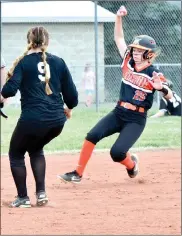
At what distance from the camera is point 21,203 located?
26.2ft

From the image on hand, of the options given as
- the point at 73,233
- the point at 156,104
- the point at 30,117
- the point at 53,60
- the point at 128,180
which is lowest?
the point at 156,104

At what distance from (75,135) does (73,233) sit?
28.4 feet

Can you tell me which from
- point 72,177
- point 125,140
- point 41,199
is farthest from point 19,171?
point 125,140

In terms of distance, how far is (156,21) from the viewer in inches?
755

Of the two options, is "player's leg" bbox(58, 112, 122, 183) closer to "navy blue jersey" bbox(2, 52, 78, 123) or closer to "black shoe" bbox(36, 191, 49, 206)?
"black shoe" bbox(36, 191, 49, 206)

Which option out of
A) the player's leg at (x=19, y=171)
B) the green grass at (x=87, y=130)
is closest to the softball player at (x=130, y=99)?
the player's leg at (x=19, y=171)

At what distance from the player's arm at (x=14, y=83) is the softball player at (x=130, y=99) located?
148 centimetres

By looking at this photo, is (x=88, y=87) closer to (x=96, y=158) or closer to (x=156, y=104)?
(x=156, y=104)

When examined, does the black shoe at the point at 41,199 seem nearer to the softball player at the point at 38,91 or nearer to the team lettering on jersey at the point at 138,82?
the softball player at the point at 38,91

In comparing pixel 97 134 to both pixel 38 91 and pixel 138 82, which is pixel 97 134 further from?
pixel 38 91

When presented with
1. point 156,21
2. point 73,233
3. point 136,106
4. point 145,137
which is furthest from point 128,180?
point 156,21

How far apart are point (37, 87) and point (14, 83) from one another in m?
0.24

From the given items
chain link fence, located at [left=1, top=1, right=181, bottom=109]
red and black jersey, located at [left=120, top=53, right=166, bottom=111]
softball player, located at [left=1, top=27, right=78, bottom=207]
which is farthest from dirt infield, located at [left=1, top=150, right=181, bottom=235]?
chain link fence, located at [left=1, top=1, right=181, bottom=109]

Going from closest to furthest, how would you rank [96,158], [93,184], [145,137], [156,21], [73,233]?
[73,233] → [93,184] → [96,158] → [145,137] → [156,21]
